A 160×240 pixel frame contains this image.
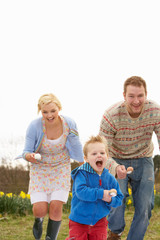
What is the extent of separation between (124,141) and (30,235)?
97.5 inches

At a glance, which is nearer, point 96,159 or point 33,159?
point 96,159

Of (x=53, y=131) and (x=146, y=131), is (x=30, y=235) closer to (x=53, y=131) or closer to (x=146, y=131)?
(x=53, y=131)

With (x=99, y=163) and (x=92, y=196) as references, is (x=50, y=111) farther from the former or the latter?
(x=92, y=196)

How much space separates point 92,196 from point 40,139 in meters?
1.52

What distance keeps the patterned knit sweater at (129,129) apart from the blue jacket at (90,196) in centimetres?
87

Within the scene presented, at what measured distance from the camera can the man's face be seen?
3.88 meters

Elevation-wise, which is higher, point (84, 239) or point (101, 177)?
point (101, 177)

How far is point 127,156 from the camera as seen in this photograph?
4.16 metres

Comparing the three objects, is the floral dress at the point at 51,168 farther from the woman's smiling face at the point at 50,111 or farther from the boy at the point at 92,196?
the boy at the point at 92,196

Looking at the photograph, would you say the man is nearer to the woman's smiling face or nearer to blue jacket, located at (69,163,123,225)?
the woman's smiling face

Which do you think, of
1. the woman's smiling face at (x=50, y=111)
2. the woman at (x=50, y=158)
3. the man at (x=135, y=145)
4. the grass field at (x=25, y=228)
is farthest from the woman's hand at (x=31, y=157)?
the grass field at (x=25, y=228)

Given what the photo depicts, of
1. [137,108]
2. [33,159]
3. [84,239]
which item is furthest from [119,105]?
[84,239]

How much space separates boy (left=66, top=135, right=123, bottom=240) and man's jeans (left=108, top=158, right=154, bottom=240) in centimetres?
91

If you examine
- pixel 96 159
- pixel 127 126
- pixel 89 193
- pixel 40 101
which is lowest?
pixel 89 193
